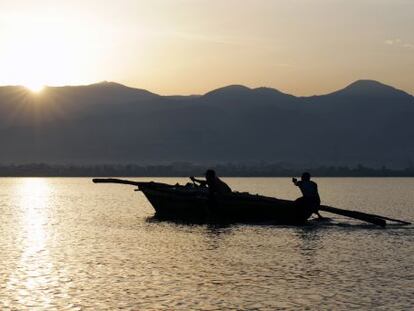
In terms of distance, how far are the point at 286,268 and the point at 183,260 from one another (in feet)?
17.9

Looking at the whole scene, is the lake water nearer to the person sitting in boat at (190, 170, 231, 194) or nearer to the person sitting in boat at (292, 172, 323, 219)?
the person sitting in boat at (292, 172, 323, 219)

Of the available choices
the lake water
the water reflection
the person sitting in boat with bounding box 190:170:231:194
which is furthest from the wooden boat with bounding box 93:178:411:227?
the water reflection

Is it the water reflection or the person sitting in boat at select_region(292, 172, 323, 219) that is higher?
the person sitting in boat at select_region(292, 172, 323, 219)

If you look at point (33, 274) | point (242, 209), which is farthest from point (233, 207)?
point (33, 274)

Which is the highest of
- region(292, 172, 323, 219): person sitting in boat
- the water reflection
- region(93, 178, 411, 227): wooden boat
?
region(292, 172, 323, 219): person sitting in boat

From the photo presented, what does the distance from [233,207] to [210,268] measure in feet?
59.6

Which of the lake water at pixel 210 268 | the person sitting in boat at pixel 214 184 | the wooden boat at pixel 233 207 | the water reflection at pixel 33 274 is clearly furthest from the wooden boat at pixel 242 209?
the water reflection at pixel 33 274

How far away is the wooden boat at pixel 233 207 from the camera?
168ft

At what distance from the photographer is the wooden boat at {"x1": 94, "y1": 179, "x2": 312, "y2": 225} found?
5122cm

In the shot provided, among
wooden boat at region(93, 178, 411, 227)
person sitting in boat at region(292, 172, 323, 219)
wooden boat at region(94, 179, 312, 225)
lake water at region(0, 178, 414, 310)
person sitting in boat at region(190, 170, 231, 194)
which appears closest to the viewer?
lake water at region(0, 178, 414, 310)

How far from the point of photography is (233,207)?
171 feet

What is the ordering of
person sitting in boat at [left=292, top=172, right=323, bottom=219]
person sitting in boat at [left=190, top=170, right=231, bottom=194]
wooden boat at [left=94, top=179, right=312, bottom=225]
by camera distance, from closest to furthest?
person sitting in boat at [left=292, top=172, right=323, bottom=219], wooden boat at [left=94, top=179, right=312, bottom=225], person sitting in boat at [left=190, top=170, right=231, bottom=194]

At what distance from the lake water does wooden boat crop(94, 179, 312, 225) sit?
2.82 ft

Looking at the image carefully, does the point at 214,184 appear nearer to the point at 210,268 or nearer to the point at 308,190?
the point at 308,190
